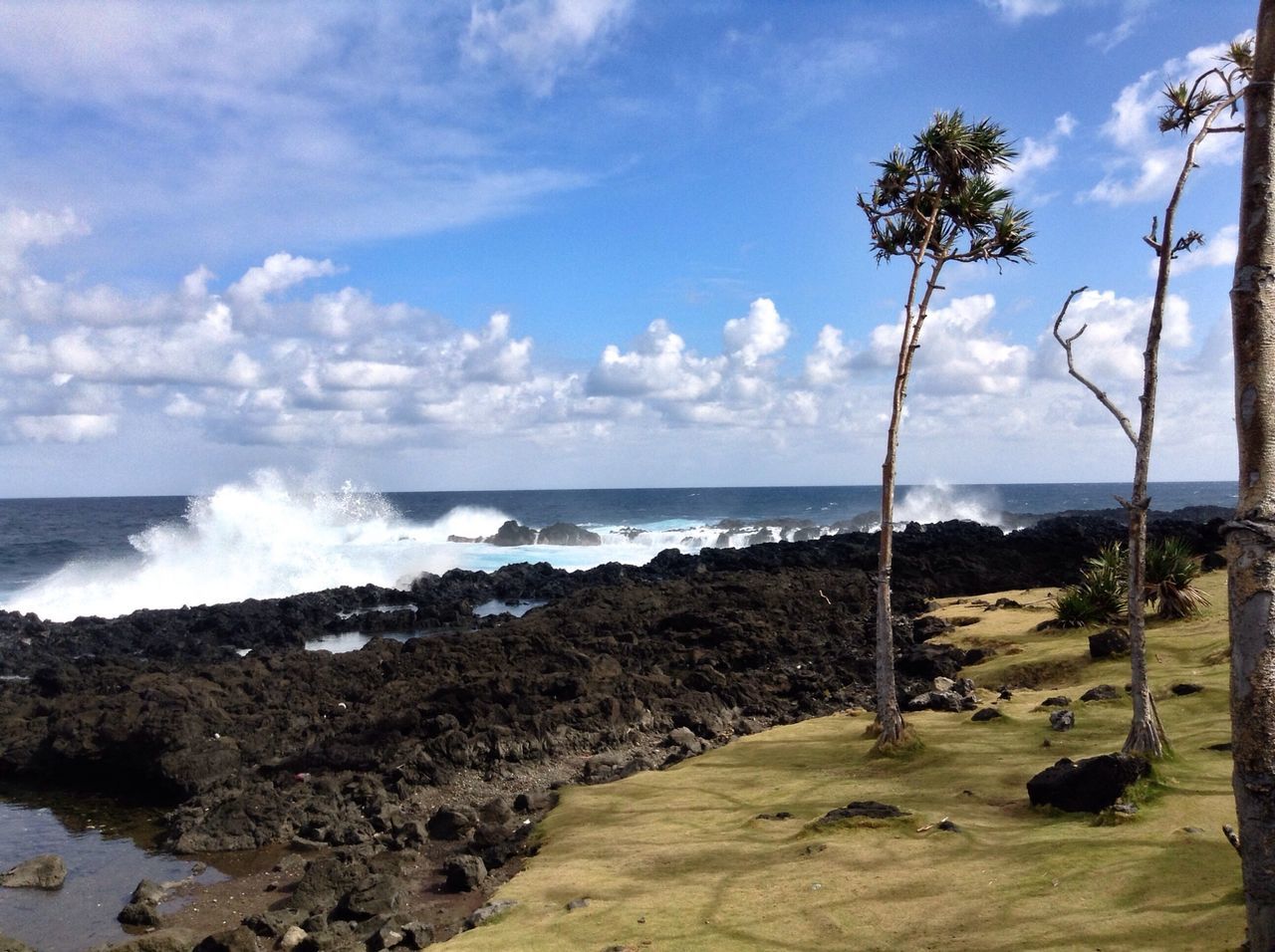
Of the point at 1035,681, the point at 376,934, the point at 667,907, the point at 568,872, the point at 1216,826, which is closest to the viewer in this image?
the point at 1216,826

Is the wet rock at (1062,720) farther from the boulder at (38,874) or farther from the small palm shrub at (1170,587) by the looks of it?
the boulder at (38,874)

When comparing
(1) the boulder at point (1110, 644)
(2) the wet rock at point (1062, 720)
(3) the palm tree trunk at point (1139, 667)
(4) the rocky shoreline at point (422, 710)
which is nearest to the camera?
(3) the palm tree trunk at point (1139, 667)

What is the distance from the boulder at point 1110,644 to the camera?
1355 centimetres

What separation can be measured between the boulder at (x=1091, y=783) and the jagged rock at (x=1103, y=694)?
348cm

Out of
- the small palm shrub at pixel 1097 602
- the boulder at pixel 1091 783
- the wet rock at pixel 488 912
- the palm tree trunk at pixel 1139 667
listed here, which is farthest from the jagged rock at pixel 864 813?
the small palm shrub at pixel 1097 602

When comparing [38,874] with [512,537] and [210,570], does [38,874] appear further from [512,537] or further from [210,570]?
[512,537]

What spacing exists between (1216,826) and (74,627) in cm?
2949

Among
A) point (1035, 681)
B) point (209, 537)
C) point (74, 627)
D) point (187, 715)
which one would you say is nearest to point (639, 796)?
point (1035, 681)

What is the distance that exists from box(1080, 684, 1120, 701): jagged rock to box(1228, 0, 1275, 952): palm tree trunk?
23.4 ft

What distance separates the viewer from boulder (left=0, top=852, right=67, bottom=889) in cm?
1005

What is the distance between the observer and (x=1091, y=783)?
7.64 m

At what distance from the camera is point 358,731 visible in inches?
566

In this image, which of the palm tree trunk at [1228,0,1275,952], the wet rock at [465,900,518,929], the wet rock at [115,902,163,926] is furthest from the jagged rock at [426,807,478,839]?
the palm tree trunk at [1228,0,1275,952]

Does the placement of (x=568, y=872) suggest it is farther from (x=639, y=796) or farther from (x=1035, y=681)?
(x=1035, y=681)
